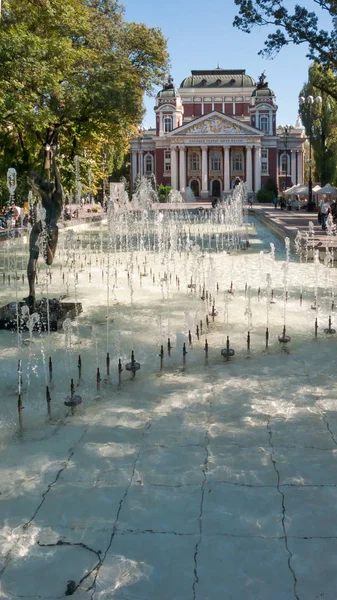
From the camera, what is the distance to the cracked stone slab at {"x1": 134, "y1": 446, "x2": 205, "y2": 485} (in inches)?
168

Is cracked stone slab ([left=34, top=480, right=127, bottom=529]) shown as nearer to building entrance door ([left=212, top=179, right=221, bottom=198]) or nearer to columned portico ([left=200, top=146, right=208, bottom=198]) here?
columned portico ([left=200, top=146, right=208, bottom=198])

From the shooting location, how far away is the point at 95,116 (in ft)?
65.7

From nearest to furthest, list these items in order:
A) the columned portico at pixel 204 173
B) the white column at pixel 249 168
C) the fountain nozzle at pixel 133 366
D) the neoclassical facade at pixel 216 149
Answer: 1. the fountain nozzle at pixel 133 366
2. the neoclassical facade at pixel 216 149
3. the white column at pixel 249 168
4. the columned portico at pixel 204 173

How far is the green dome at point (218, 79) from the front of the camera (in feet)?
229

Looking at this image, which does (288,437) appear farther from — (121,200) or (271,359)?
(121,200)

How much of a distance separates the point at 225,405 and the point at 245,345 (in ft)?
6.99

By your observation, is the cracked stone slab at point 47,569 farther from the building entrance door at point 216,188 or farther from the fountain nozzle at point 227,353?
the building entrance door at point 216,188

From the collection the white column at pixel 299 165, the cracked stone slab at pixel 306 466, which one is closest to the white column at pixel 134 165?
the white column at pixel 299 165

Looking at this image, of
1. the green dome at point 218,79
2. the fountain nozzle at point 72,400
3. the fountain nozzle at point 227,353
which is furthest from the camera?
the green dome at point 218,79

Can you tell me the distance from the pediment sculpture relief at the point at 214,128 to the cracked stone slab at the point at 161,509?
58.4m

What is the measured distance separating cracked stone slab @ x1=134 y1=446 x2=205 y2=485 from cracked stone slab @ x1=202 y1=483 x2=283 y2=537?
8.6 inches

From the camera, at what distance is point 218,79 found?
70.1 metres

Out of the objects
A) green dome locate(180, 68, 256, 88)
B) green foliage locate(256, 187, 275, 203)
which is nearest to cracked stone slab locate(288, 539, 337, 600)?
green foliage locate(256, 187, 275, 203)

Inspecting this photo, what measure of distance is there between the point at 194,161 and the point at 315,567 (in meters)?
61.0
